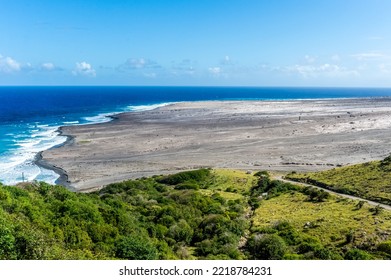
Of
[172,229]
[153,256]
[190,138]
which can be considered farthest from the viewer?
[190,138]

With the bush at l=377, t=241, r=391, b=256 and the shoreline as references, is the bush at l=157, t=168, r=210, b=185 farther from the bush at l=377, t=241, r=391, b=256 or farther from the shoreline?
the bush at l=377, t=241, r=391, b=256

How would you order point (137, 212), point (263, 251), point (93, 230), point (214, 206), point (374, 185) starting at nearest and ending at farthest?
point (93, 230)
point (263, 251)
point (137, 212)
point (214, 206)
point (374, 185)

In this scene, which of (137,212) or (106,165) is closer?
(137,212)

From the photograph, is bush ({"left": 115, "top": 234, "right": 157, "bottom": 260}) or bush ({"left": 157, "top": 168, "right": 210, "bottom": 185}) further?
bush ({"left": 157, "top": 168, "right": 210, "bottom": 185})

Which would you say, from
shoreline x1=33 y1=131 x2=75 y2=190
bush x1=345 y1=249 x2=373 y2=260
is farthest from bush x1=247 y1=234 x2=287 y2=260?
shoreline x1=33 y1=131 x2=75 y2=190

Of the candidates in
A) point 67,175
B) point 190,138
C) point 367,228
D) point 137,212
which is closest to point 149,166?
point 67,175

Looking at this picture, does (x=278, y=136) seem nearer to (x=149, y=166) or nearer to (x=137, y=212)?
(x=149, y=166)

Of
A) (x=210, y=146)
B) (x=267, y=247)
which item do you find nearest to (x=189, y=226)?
(x=267, y=247)

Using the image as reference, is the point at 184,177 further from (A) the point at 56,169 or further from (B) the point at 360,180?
(A) the point at 56,169
